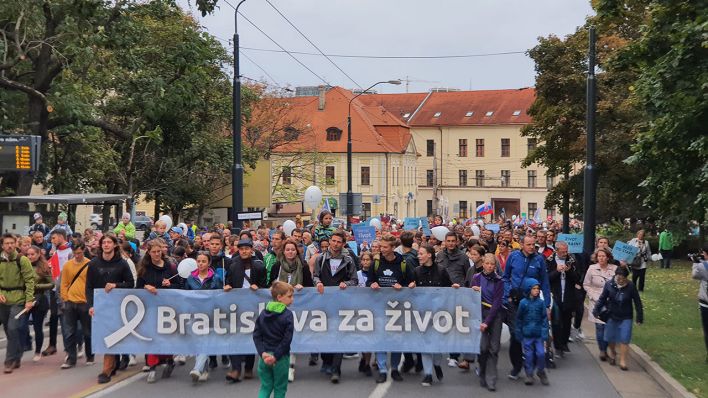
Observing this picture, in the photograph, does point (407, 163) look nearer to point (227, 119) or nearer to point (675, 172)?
point (227, 119)

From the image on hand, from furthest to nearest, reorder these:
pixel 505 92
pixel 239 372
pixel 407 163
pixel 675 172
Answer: pixel 505 92
pixel 407 163
pixel 675 172
pixel 239 372

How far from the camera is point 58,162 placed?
1394 inches

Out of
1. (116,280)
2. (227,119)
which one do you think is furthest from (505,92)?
(116,280)

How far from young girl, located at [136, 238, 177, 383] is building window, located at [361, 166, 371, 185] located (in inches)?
2998

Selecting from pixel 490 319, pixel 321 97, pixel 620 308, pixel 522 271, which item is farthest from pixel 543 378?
pixel 321 97

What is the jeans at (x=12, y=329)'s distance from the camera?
1134 centimetres

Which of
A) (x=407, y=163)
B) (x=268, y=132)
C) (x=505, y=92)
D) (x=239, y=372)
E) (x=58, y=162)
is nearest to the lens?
(x=239, y=372)

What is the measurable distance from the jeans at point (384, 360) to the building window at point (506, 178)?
9107 cm

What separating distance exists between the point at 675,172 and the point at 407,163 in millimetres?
78095

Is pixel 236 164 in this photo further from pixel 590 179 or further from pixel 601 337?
pixel 601 337

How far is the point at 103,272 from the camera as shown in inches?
437

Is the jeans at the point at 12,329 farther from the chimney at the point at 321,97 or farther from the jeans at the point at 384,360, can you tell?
the chimney at the point at 321,97

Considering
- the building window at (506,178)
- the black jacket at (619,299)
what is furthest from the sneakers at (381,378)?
the building window at (506,178)

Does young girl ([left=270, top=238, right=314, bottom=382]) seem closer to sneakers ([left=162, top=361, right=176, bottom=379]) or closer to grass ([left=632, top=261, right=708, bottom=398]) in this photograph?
sneakers ([left=162, top=361, right=176, bottom=379])
